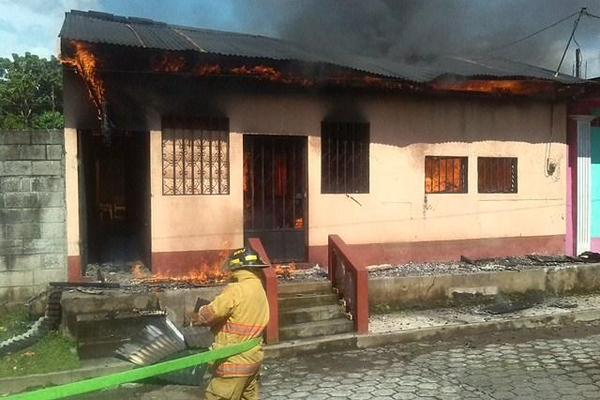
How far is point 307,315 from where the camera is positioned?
732 centimetres

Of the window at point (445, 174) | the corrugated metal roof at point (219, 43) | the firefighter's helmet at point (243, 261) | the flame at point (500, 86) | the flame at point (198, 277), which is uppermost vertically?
the corrugated metal roof at point (219, 43)

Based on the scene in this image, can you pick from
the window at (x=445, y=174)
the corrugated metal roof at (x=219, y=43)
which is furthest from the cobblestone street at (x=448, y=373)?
the corrugated metal roof at (x=219, y=43)

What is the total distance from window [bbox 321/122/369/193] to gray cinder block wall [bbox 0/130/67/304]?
4.06 m

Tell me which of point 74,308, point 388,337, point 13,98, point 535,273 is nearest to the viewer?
Result: point 74,308

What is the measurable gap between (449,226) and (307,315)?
397 centimetres

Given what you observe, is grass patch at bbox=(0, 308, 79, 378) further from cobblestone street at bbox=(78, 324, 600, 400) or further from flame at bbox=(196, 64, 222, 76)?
flame at bbox=(196, 64, 222, 76)

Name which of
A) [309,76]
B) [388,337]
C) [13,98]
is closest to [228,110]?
[309,76]

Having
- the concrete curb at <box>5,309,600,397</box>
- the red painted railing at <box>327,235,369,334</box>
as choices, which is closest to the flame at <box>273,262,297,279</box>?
the red painted railing at <box>327,235,369,334</box>

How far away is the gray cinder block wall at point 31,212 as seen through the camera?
7461 millimetres

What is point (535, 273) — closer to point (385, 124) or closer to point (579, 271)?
point (579, 271)

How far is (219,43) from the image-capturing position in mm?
8875

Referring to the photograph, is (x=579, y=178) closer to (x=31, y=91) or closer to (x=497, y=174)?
(x=497, y=174)

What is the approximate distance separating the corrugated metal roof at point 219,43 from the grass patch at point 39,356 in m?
3.64

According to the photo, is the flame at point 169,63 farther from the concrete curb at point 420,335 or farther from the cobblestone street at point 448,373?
the cobblestone street at point 448,373
